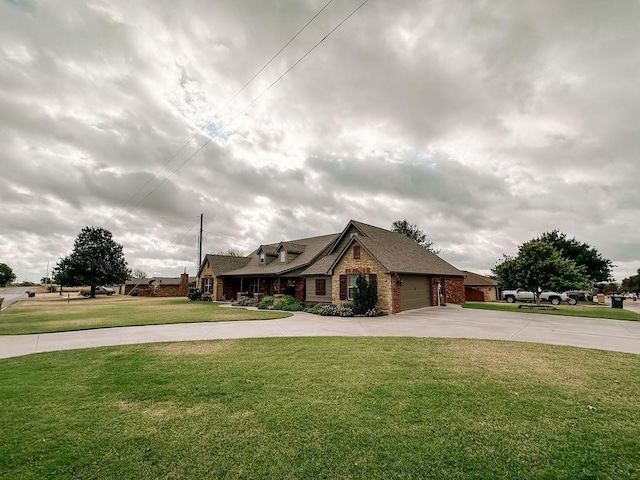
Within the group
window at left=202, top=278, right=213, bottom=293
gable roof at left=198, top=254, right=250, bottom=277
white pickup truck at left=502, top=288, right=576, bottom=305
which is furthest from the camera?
window at left=202, top=278, right=213, bottom=293

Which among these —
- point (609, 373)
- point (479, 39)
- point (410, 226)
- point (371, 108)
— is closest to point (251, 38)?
point (371, 108)

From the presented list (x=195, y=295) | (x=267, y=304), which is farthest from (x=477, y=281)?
(x=195, y=295)

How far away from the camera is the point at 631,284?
60.7 m

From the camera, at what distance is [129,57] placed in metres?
11.5

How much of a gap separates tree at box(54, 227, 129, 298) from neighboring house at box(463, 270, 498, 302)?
1986 inches

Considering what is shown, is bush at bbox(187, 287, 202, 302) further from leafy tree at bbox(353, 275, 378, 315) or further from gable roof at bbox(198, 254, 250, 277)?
leafy tree at bbox(353, 275, 378, 315)

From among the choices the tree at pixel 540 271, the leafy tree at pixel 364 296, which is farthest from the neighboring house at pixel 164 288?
the tree at pixel 540 271

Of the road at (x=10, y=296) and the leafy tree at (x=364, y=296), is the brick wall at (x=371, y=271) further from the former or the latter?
the road at (x=10, y=296)

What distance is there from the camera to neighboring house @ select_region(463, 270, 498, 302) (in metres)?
36.3

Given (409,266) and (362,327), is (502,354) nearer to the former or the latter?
(362,327)

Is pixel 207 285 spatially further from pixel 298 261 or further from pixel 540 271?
pixel 540 271

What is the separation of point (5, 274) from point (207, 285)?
4976 inches

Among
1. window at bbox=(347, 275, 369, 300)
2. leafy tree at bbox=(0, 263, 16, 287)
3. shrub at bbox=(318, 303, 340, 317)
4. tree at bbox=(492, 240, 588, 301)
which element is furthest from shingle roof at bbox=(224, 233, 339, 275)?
leafy tree at bbox=(0, 263, 16, 287)

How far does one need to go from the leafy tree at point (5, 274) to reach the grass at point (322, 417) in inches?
5832
